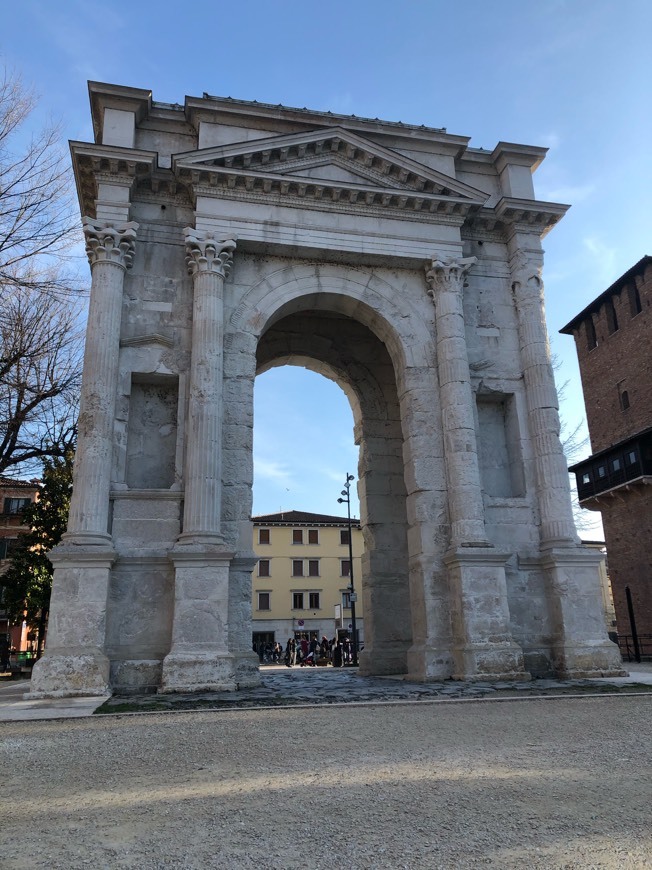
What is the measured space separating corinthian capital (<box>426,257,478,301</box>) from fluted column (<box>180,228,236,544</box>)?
15.3ft

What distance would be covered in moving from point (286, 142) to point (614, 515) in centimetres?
2581

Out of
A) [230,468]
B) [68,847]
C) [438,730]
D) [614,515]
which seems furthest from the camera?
[614,515]

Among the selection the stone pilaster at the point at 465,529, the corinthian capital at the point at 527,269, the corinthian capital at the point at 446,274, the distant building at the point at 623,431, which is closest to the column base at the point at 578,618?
the stone pilaster at the point at 465,529

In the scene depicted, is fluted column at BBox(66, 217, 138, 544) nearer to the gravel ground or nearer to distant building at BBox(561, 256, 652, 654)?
the gravel ground

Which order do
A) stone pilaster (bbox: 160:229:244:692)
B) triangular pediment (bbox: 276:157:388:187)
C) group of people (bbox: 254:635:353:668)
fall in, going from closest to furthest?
stone pilaster (bbox: 160:229:244:692)
triangular pediment (bbox: 276:157:388:187)
group of people (bbox: 254:635:353:668)

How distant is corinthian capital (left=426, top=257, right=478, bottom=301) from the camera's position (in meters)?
15.8

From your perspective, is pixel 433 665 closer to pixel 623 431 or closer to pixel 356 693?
pixel 356 693

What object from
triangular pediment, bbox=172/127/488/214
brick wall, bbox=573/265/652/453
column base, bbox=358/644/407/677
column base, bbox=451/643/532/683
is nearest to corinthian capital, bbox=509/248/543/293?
triangular pediment, bbox=172/127/488/214

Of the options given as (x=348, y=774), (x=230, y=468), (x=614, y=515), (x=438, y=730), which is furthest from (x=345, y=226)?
(x=614, y=515)

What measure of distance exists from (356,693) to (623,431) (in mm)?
28382

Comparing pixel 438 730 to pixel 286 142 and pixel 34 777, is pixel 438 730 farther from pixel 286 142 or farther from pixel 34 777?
pixel 286 142

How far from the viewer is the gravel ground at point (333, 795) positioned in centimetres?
334

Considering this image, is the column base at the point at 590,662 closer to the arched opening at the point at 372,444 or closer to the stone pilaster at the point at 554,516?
the stone pilaster at the point at 554,516

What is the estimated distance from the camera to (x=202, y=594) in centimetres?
1202
